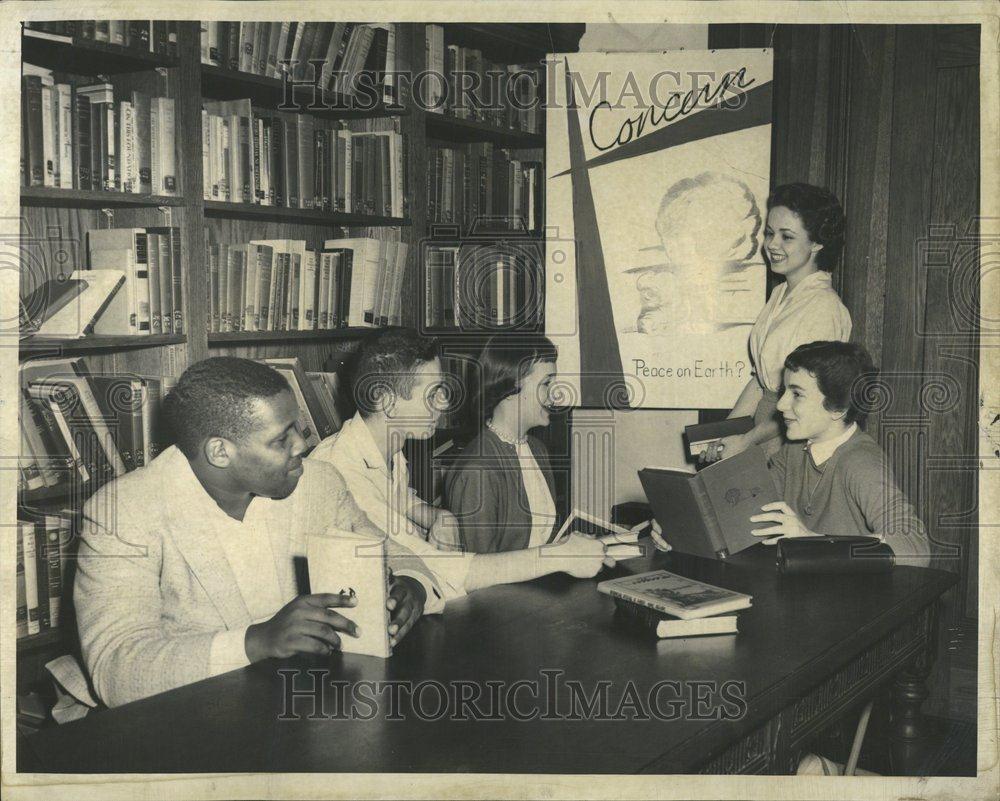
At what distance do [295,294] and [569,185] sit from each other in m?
0.91

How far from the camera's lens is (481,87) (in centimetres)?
304

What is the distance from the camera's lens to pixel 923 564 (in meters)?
2.05

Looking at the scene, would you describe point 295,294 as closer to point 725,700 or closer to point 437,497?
point 437,497

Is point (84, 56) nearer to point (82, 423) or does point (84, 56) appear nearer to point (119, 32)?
point (119, 32)

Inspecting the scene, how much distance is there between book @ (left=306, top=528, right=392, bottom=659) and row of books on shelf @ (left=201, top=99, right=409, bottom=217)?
1.11 m

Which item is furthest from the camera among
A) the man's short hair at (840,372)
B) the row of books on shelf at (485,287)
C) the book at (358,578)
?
the row of books on shelf at (485,287)

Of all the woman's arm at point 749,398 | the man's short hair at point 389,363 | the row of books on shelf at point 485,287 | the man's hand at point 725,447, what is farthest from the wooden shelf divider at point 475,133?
the man's hand at point 725,447

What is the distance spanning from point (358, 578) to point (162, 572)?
42 cm

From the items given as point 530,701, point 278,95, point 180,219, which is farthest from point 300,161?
point 530,701

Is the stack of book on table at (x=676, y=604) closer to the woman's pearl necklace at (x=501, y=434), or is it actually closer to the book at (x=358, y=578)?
the book at (x=358, y=578)

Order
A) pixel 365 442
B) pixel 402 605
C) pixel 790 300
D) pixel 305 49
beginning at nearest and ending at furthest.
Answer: pixel 402 605
pixel 365 442
pixel 305 49
pixel 790 300

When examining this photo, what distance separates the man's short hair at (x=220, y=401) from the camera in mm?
1669

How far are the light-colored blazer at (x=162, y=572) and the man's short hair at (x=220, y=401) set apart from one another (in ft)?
0.18

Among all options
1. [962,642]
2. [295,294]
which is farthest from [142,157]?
[962,642]
